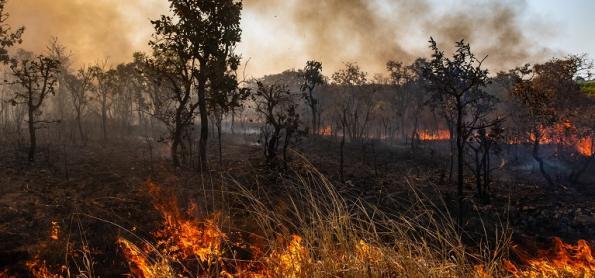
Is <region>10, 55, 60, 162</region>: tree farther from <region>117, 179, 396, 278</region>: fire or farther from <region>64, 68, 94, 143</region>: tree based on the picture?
<region>64, 68, 94, 143</region>: tree

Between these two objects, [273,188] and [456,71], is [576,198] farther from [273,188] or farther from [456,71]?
[273,188]

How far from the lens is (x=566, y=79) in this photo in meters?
38.2

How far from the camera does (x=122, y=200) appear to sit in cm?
1636

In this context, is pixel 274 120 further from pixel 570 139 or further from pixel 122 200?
pixel 570 139

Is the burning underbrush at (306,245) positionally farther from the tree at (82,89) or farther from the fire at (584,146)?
the fire at (584,146)

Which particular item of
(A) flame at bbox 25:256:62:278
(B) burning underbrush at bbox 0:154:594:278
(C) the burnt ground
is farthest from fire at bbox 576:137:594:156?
(A) flame at bbox 25:256:62:278

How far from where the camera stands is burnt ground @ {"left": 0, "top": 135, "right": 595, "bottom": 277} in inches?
476

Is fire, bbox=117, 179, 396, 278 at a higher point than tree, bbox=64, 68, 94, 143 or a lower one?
lower

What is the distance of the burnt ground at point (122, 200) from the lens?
12086 mm

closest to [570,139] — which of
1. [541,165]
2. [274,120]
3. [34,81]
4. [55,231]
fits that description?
[541,165]

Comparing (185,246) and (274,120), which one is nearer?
(185,246)

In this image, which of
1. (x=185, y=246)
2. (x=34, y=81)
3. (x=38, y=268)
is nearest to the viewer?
(x=38, y=268)

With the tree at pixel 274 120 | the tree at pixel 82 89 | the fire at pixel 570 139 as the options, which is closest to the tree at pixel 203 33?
the tree at pixel 274 120

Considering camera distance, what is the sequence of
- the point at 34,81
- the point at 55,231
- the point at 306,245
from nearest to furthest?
the point at 306,245 < the point at 55,231 < the point at 34,81
